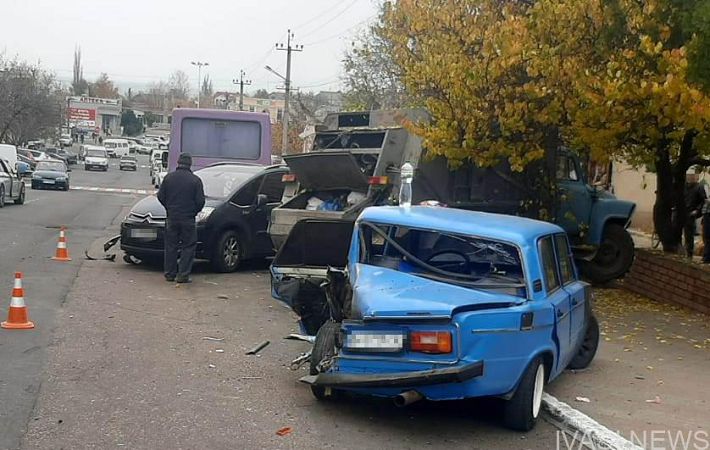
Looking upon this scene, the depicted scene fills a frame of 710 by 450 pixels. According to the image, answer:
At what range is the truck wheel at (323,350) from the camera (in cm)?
666

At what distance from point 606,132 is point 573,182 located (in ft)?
9.32

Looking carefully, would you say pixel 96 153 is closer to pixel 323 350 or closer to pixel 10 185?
pixel 10 185

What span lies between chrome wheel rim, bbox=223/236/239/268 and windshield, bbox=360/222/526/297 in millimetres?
6826

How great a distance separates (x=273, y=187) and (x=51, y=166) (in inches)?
1164

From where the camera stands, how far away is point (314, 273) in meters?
Result: 7.96

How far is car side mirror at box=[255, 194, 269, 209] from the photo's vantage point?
14266 mm

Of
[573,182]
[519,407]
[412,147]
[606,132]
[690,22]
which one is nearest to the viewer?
[519,407]

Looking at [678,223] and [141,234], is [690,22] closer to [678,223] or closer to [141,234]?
[678,223]

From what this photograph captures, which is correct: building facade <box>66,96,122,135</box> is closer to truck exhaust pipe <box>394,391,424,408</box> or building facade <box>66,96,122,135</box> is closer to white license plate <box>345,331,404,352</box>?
white license plate <box>345,331,404,352</box>

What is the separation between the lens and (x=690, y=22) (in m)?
9.37

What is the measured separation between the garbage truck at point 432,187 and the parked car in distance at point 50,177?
93.3 feet

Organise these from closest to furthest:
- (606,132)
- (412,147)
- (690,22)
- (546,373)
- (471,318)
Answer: (471,318) < (546,373) < (690,22) < (606,132) < (412,147)

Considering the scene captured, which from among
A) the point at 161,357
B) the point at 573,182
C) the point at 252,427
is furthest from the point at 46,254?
the point at 252,427

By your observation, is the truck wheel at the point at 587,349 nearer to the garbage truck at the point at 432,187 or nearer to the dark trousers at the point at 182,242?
the garbage truck at the point at 432,187
